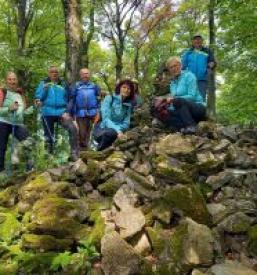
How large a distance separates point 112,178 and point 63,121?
2.24 meters

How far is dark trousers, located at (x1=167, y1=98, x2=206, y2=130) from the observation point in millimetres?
8812

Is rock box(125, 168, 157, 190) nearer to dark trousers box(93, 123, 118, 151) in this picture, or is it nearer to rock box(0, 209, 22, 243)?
dark trousers box(93, 123, 118, 151)

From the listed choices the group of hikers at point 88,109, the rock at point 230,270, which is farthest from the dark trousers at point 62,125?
the rock at point 230,270

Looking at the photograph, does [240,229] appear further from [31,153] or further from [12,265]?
[31,153]

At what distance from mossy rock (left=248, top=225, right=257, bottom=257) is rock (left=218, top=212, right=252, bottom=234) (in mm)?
98

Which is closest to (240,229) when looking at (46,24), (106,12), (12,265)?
(12,265)

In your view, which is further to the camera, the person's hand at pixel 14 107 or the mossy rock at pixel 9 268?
the person's hand at pixel 14 107

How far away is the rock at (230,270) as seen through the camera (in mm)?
5641

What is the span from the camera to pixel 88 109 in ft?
31.9

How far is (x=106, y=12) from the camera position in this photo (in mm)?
22219

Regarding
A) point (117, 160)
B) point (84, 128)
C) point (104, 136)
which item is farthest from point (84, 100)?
point (117, 160)

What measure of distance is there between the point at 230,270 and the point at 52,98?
5.46 m

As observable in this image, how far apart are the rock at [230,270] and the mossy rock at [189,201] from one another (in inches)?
34.5

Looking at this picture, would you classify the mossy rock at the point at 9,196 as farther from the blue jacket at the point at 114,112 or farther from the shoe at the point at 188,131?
the shoe at the point at 188,131
